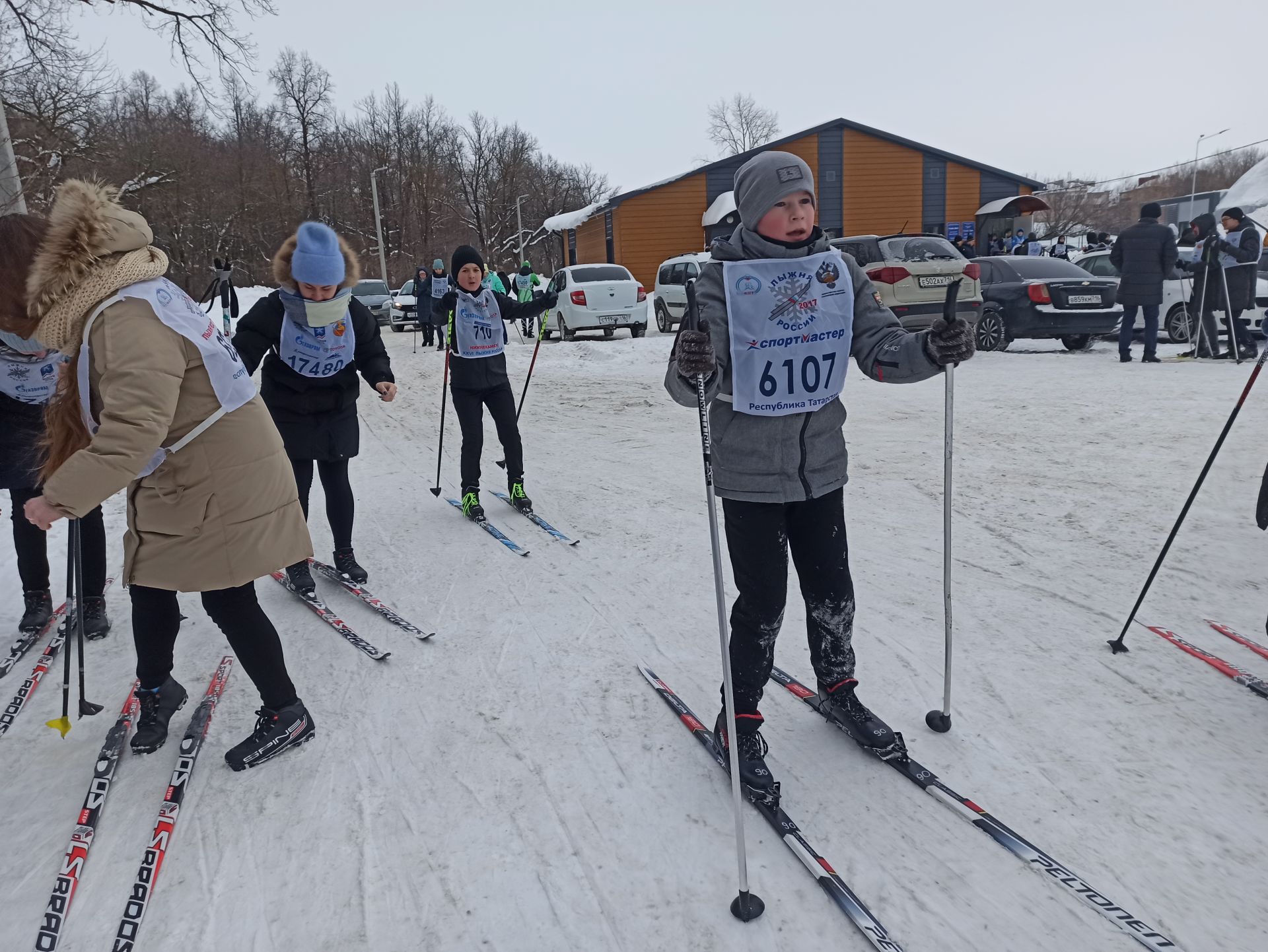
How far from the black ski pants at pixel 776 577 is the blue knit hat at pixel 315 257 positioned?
2.44 metres

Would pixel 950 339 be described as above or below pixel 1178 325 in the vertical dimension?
above

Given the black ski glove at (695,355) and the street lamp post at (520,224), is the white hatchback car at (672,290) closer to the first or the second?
the black ski glove at (695,355)

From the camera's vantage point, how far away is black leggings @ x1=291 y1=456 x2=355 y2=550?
4.65 metres

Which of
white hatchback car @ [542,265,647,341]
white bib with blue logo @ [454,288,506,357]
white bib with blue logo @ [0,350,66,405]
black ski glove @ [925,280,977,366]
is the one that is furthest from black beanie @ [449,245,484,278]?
white hatchback car @ [542,265,647,341]

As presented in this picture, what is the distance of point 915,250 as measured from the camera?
12.6 m

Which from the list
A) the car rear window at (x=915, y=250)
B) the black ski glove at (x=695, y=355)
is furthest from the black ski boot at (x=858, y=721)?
the car rear window at (x=915, y=250)

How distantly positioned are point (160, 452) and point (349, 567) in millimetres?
2231

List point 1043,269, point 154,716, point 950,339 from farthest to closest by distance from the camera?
point 1043,269, point 154,716, point 950,339

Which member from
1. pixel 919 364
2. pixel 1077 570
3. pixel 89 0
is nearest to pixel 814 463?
pixel 919 364

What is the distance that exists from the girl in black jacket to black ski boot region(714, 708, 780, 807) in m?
3.47

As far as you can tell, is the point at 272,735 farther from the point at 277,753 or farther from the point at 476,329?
the point at 476,329

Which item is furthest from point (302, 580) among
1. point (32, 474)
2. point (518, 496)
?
point (518, 496)

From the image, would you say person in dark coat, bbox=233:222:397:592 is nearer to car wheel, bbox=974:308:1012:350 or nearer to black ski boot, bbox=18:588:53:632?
black ski boot, bbox=18:588:53:632

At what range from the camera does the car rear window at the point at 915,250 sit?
12.4m
